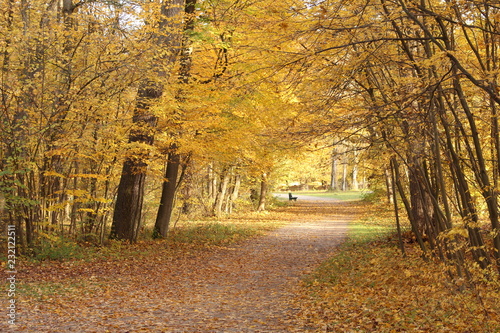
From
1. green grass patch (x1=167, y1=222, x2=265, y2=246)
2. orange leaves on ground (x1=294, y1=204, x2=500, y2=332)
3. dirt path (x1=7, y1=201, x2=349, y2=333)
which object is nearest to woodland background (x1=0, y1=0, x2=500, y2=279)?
orange leaves on ground (x1=294, y1=204, x2=500, y2=332)

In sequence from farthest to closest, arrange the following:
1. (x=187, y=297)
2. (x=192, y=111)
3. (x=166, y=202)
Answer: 1. (x=166, y=202)
2. (x=192, y=111)
3. (x=187, y=297)

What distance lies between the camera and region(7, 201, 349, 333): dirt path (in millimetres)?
6395

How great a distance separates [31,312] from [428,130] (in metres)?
6.70

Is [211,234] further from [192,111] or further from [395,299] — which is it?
[395,299]

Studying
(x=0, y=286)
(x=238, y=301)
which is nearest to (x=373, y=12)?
(x=238, y=301)

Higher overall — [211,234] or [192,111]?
[192,111]

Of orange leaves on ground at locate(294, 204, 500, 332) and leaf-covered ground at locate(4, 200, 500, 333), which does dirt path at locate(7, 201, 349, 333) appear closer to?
leaf-covered ground at locate(4, 200, 500, 333)

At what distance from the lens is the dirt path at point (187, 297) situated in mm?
6395

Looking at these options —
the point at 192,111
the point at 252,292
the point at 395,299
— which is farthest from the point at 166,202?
the point at 395,299

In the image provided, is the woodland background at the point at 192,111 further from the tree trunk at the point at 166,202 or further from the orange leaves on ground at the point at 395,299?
the orange leaves on ground at the point at 395,299

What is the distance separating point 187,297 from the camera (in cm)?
841

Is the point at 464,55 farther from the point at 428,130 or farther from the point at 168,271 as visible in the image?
the point at 168,271

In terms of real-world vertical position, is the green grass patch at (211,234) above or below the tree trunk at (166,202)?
below

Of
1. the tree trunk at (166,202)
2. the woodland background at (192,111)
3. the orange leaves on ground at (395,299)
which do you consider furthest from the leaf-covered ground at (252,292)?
the tree trunk at (166,202)
